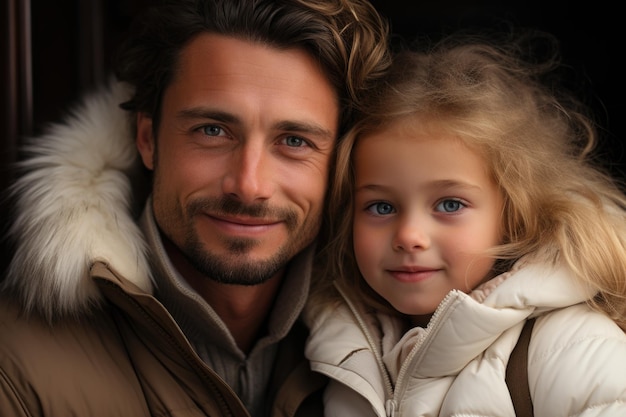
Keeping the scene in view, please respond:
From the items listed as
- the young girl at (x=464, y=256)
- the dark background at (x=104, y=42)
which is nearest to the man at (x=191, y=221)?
the young girl at (x=464, y=256)


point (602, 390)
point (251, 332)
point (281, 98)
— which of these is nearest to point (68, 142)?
point (281, 98)

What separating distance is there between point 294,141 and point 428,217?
0.37 m

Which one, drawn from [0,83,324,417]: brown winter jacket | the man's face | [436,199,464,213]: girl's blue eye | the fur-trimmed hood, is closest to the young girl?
[436,199,464,213]: girl's blue eye

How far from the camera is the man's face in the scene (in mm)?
1764

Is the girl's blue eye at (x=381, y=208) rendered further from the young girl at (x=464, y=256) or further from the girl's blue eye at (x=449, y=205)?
the girl's blue eye at (x=449, y=205)

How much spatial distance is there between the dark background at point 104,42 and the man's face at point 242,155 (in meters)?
0.50

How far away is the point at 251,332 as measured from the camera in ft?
6.68

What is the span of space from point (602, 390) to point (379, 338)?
547 mm

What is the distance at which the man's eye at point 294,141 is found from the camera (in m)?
1.83

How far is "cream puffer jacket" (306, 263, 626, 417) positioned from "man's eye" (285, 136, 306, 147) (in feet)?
1.52

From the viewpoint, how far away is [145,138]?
198 centimetres

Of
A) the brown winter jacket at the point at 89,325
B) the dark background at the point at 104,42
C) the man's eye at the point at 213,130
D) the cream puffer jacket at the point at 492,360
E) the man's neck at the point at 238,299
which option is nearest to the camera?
the cream puffer jacket at the point at 492,360

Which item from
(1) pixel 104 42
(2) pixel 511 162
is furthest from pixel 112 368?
(1) pixel 104 42

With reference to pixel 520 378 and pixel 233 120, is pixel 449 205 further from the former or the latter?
pixel 233 120
